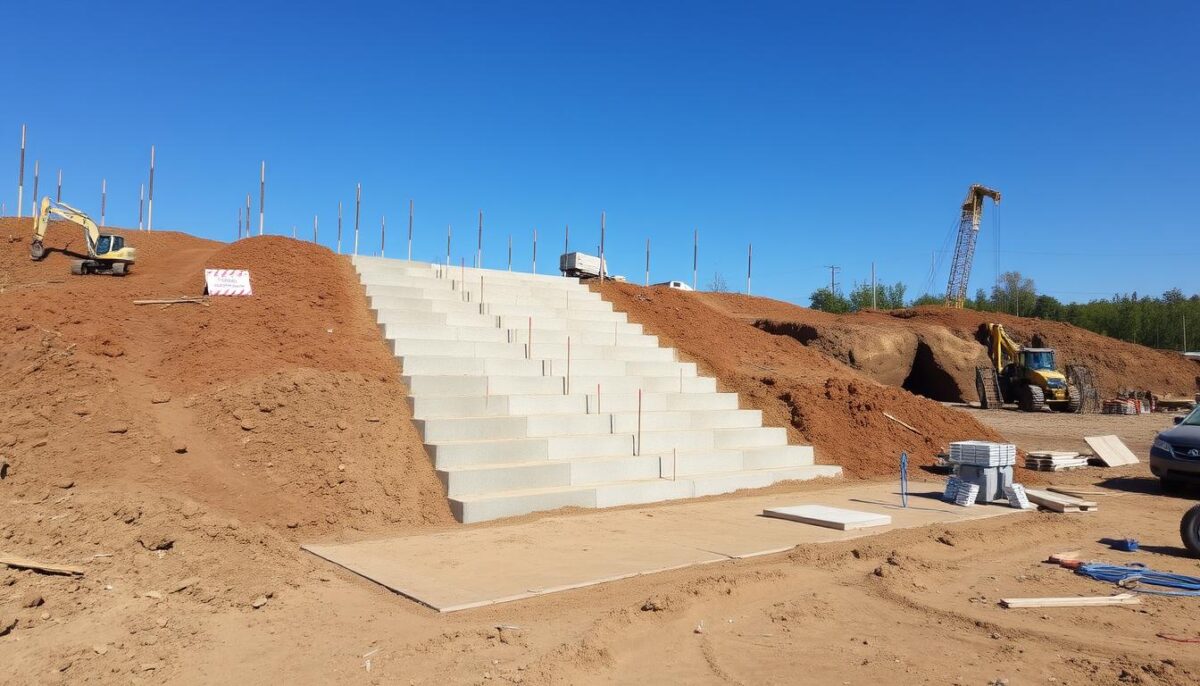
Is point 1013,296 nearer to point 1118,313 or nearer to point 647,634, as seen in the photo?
point 1118,313

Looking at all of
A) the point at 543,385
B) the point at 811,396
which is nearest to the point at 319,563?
the point at 543,385

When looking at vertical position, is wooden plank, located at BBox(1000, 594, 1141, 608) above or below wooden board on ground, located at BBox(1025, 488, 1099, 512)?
below

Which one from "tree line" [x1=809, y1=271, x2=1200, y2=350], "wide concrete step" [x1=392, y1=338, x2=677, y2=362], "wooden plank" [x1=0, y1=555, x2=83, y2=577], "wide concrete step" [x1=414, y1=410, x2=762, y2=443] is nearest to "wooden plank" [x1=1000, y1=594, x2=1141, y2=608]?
"wide concrete step" [x1=414, y1=410, x2=762, y2=443]

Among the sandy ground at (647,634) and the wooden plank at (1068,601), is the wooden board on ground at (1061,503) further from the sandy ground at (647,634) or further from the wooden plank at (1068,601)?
the wooden plank at (1068,601)

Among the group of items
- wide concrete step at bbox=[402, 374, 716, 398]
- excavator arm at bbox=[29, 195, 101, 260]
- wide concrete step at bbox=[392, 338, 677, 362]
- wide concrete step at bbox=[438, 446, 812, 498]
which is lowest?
wide concrete step at bbox=[438, 446, 812, 498]

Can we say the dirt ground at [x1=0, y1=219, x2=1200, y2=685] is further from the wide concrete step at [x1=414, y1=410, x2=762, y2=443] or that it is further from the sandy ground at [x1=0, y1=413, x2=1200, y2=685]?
the wide concrete step at [x1=414, y1=410, x2=762, y2=443]

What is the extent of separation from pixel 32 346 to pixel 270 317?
293cm

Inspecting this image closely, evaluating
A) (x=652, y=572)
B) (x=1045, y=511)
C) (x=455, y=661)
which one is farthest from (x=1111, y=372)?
(x=455, y=661)

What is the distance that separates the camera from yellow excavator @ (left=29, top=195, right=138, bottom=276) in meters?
17.0

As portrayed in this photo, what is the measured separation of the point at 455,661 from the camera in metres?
4.25

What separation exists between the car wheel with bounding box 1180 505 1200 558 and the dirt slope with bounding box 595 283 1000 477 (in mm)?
5593

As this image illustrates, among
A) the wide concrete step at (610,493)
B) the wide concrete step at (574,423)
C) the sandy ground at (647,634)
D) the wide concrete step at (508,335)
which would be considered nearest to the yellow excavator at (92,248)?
the wide concrete step at (508,335)

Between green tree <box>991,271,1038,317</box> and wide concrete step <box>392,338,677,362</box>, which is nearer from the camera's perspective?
wide concrete step <box>392,338,677,362</box>

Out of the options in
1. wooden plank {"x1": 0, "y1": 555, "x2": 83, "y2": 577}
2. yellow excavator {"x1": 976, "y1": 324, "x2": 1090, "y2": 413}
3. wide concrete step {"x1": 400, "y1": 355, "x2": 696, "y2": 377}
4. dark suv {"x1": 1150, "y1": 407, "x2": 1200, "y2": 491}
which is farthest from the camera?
yellow excavator {"x1": 976, "y1": 324, "x2": 1090, "y2": 413}
